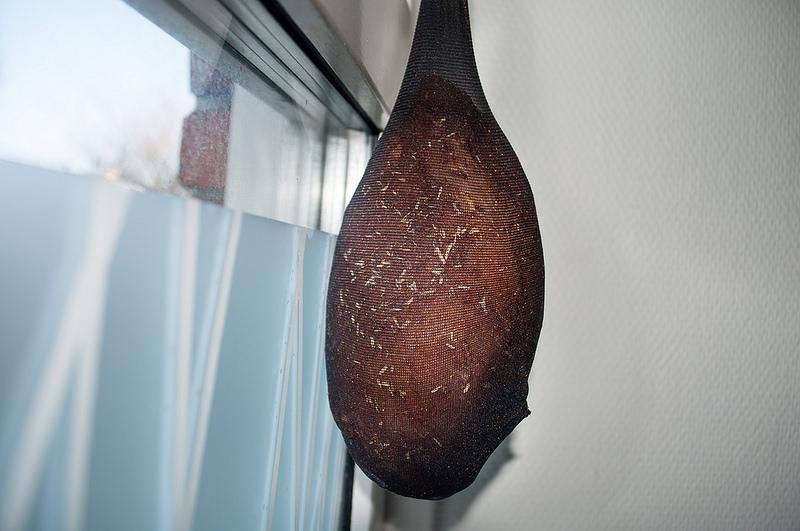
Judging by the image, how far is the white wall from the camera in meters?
1.09

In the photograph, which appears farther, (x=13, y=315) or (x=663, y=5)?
(x=663, y=5)

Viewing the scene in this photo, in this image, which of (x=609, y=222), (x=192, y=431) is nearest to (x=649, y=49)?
(x=609, y=222)

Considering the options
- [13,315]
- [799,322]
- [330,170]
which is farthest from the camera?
[799,322]

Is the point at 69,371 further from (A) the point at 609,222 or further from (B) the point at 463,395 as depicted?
(A) the point at 609,222

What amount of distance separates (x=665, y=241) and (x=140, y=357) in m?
1.05

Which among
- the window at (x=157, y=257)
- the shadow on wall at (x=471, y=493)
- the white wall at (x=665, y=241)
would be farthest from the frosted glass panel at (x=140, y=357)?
the white wall at (x=665, y=241)

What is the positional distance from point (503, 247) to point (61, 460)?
41 centimetres

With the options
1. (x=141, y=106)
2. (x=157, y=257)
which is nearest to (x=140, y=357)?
(x=157, y=257)

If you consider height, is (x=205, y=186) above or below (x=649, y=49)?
below

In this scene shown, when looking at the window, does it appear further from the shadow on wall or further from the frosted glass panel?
the shadow on wall

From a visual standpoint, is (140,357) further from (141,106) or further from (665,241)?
(665,241)

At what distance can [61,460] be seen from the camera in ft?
1.18

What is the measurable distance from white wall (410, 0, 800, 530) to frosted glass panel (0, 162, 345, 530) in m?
0.67

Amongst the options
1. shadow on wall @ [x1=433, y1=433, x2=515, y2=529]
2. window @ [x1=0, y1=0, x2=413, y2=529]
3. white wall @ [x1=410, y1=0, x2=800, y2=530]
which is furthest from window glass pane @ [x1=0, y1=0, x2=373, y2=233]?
shadow on wall @ [x1=433, y1=433, x2=515, y2=529]
